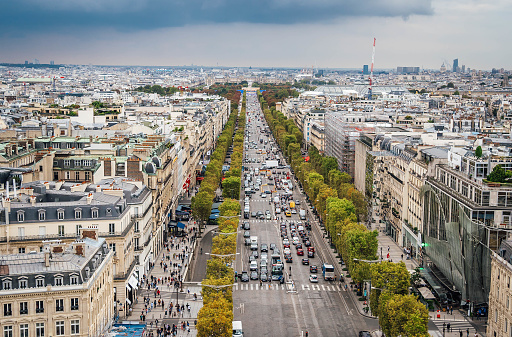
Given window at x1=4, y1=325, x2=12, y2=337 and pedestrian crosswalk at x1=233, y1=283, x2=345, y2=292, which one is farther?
pedestrian crosswalk at x1=233, y1=283, x2=345, y2=292

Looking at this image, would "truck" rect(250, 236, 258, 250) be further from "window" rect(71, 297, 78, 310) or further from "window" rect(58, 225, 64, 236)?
"window" rect(71, 297, 78, 310)

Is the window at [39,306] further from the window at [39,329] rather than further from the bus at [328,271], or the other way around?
the bus at [328,271]

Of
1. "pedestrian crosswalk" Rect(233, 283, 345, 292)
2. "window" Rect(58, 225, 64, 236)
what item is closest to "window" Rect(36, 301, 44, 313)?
"window" Rect(58, 225, 64, 236)

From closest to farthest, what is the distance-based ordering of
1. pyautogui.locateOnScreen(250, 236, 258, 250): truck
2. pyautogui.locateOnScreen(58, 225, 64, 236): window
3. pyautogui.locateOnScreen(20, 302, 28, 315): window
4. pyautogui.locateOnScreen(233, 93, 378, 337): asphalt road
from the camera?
pyautogui.locateOnScreen(20, 302, 28, 315): window, pyautogui.locateOnScreen(233, 93, 378, 337): asphalt road, pyautogui.locateOnScreen(58, 225, 64, 236): window, pyautogui.locateOnScreen(250, 236, 258, 250): truck

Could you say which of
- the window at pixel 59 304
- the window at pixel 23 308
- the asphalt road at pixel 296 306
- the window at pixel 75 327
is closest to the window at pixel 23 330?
the window at pixel 23 308

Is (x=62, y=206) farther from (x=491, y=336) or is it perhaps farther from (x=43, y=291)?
(x=491, y=336)

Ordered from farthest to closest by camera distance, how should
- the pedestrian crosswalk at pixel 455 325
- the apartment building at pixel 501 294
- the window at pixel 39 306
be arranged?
the pedestrian crosswalk at pixel 455 325
the apartment building at pixel 501 294
the window at pixel 39 306

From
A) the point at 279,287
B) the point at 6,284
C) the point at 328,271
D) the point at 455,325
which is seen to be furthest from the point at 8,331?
the point at 328,271
